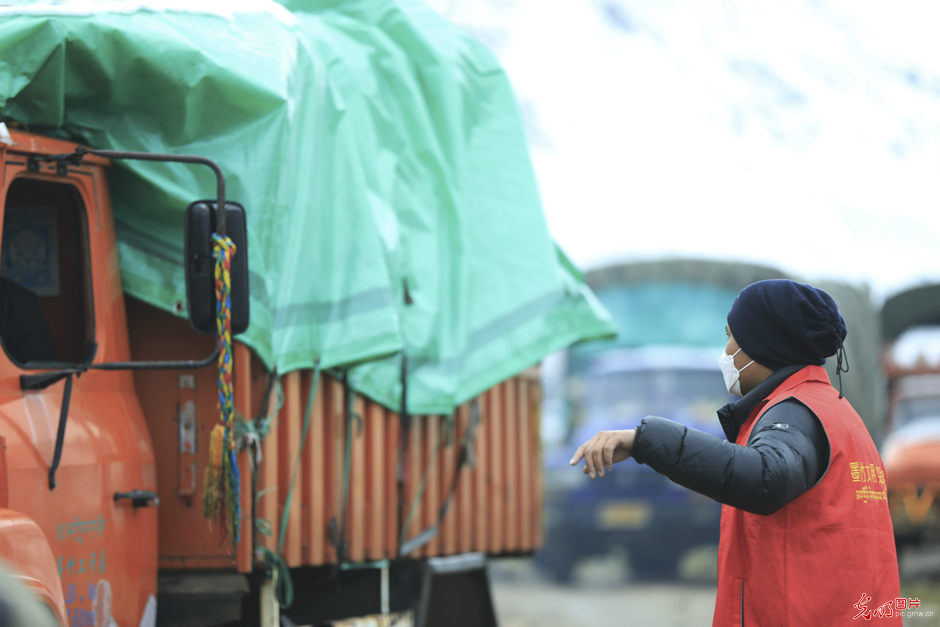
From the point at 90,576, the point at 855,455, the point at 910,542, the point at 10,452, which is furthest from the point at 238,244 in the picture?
the point at 910,542

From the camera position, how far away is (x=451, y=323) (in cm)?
492

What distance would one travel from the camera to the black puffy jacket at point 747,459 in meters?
2.33

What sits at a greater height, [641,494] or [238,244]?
[238,244]

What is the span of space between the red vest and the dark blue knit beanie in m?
0.11

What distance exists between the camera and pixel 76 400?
3.29 metres

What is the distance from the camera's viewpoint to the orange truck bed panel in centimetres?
381

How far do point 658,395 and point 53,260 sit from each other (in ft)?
32.9


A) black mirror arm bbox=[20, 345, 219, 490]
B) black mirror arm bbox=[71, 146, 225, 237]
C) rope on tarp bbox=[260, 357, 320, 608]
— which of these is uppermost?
black mirror arm bbox=[71, 146, 225, 237]

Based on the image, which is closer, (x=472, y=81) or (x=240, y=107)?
(x=240, y=107)

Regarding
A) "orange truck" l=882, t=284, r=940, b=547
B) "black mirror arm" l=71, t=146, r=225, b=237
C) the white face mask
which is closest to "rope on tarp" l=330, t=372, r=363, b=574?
"black mirror arm" l=71, t=146, r=225, b=237

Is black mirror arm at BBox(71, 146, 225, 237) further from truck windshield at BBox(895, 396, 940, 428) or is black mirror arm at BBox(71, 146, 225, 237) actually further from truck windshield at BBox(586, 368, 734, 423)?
truck windshield at BBox(895, 396, 940, 428)

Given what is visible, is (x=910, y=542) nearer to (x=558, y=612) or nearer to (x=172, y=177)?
(x=558, y=612)

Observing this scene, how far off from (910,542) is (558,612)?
223 inches

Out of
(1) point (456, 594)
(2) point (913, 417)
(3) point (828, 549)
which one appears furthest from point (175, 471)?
(2) point (913, 417)
